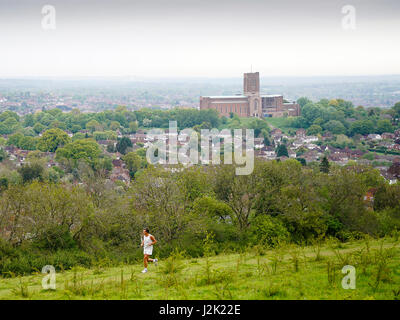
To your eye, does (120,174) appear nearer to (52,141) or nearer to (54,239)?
(52,141)

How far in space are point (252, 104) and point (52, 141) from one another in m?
35.9

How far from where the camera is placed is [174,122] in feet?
200

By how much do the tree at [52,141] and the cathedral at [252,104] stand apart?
101 feet

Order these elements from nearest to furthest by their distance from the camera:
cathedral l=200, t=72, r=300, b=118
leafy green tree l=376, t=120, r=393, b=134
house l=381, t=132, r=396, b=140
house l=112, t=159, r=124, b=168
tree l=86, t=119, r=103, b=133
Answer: house l=112, t=159, r=124, b=168
house l=381, t=132, r=396, b=140
leafy green tree l=376, t=120, r=393, b=134
tree l=86, t=119, r=103, b=133
cathedral l=200, t=72, r=300, b=118

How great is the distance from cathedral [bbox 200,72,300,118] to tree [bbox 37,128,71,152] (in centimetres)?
3087

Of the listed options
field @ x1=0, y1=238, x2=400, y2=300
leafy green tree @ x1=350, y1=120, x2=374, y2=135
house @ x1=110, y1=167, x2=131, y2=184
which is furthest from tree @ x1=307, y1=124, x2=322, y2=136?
field @ x1=0, y1=238, x2=400, y2=300

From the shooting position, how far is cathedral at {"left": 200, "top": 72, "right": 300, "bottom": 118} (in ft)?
228

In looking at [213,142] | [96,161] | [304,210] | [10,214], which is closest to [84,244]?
[10,214]

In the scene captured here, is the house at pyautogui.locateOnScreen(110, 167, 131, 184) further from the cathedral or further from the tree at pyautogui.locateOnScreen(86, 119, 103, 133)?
the cathedral

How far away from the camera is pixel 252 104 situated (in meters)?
69.6

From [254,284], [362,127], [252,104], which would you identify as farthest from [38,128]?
[254,284]

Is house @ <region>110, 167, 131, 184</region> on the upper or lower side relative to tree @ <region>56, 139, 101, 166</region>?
lower

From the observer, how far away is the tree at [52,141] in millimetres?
42625
